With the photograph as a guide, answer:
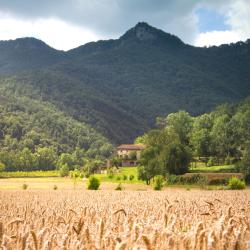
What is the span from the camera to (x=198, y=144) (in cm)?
11481

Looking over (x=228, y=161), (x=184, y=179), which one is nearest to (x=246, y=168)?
(x=184, y=179)

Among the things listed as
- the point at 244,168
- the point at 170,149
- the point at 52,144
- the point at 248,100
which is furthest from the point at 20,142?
the point at 244,168

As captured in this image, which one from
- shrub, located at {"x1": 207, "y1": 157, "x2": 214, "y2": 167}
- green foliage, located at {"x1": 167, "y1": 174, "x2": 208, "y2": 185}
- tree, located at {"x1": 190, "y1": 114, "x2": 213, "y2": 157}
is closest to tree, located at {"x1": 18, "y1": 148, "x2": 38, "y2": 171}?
tree, located at {"x1": 190, "y1": 114, "x2": 213, "y2": 157}

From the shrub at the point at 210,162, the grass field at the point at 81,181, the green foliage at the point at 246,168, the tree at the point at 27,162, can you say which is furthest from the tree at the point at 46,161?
the green foliage at the point at 246,168

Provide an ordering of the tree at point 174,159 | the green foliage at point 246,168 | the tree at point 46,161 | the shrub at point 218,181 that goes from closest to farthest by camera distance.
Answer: the shrub at point 218,181
the green foliage at point 246,168
the tree at point 174,159
the tree at point 46,161

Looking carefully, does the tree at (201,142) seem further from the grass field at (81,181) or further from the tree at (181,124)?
the grass field at (81,181)

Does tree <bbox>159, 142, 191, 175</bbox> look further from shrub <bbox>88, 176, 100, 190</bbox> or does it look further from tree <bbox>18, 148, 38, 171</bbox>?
tree <bbox>18, 148, 38, 171</bbox>

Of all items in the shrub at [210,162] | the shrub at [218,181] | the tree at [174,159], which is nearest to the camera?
the shrub at [218,181]

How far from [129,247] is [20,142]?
617 feet

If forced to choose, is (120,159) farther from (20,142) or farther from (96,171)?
(20,142)

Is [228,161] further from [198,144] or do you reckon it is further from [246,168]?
[246,168]

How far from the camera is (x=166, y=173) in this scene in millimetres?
84000

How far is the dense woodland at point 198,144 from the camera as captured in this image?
86.1 meters

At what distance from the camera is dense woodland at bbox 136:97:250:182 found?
86.1 metres
